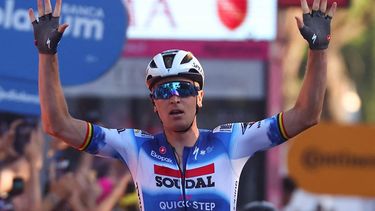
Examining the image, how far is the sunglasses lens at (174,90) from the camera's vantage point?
6.44 meters

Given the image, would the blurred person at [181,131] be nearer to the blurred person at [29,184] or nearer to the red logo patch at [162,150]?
the red logo patch at [162,150]

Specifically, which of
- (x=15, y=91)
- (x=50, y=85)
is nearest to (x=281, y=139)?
(x=50, y=85)

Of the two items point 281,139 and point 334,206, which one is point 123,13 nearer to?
point 281,139

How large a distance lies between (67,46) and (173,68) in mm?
2358

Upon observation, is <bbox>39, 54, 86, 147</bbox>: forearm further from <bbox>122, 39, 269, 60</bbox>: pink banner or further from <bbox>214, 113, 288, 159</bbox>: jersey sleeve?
<bbox>122, 39, 269, 60</bbox>: pink banner

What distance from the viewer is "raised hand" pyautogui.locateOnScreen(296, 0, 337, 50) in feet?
20.5

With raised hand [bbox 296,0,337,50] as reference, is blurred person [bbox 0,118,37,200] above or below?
below

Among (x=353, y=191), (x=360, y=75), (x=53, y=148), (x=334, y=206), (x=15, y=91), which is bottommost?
(x=360, y=75)

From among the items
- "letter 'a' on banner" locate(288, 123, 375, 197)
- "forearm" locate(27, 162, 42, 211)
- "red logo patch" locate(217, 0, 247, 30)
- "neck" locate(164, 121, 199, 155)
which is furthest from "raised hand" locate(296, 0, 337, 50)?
"letter 'a' on banner" locate(288, 123, 375, 197)

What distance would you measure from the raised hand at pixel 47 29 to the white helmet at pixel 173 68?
0.56m

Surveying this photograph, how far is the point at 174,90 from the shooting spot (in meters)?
6.45

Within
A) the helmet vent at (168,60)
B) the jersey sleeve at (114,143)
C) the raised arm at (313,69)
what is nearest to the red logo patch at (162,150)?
the jersey sleeve at (114,143)

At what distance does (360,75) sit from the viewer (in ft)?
126

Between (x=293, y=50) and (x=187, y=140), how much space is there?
24083mm
